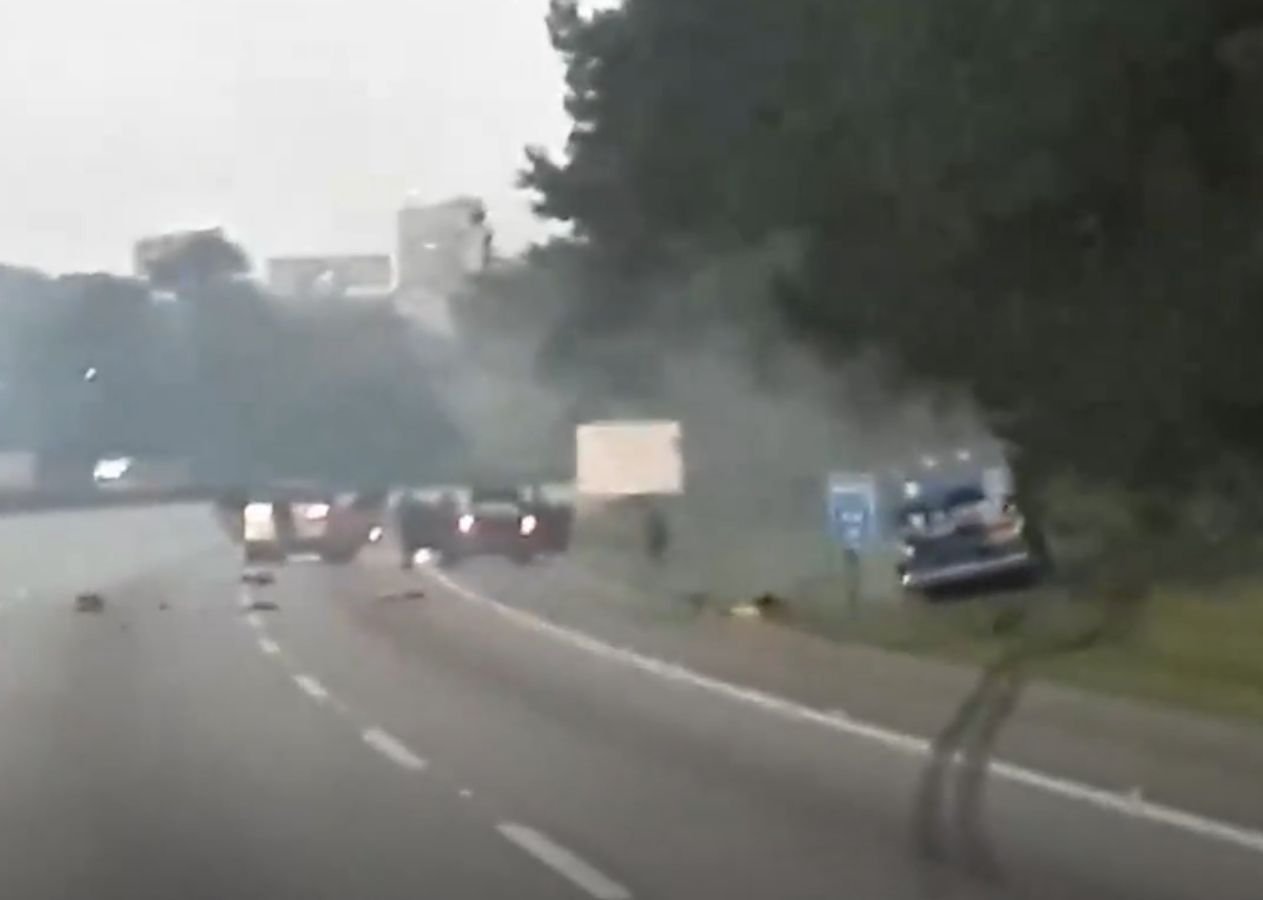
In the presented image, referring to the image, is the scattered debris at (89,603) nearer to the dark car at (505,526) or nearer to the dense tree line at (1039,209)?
the dark car at (505,526)

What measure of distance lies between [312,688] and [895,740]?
687 centimetres

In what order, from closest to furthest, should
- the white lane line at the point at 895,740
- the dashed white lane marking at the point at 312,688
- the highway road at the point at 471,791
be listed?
the highway road at the point at 471,791
the white lane line at the point at 895,740
the dashed white lane marking at the point at 312,688

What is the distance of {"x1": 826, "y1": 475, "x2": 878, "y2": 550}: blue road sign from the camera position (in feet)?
97.6

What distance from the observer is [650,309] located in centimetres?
4631

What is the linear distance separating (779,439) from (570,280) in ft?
21.6

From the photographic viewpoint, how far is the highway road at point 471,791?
11.9m

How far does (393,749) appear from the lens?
18078mm

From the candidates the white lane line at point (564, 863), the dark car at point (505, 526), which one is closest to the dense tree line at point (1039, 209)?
the dark car at point (505, 526)

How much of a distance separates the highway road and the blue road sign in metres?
3.00

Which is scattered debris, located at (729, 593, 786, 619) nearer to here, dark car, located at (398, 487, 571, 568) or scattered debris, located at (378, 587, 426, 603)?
scattered debris, located at (378, 587, 426, 603)

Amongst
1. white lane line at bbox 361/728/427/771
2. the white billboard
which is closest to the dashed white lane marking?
white lane line at bbox 361/728/427/771

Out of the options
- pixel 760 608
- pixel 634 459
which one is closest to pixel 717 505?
pixel 634 459

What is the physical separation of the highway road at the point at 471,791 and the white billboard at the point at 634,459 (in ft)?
49.2

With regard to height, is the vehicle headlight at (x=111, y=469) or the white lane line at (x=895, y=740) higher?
the vehicle headlight at (x=111, y=469)
